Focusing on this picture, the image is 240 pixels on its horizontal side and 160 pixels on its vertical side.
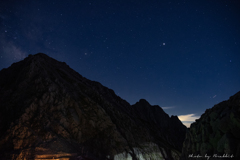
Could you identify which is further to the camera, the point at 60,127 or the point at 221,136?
the point at 60,127

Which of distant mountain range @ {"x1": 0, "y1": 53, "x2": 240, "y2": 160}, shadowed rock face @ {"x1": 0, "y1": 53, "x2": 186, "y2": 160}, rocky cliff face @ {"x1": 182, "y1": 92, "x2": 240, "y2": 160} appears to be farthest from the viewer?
shadowed rock face @ {"x1": 0, "y1": 53, "x2": 186, "y2": 160}

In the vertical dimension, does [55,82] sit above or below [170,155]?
above

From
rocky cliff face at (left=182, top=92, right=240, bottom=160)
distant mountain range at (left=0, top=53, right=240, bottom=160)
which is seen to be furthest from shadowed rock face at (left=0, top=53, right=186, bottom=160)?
rocky cliff face at (left=182, top=92, right=240, bottom=160)

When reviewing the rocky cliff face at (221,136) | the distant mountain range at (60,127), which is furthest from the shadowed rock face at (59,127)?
the rocky cliff face at (221,136)

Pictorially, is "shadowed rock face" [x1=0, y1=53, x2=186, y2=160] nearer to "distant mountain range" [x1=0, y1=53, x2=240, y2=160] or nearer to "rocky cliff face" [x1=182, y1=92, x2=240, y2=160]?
"distant mountain range" [x1=0, y1=53, x2=240, y2=160]

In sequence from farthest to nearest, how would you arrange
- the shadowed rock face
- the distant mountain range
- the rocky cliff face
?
the shadowed rock face
the distant mountain range
the rocky cliff face

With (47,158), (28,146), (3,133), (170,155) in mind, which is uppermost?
(3,133)

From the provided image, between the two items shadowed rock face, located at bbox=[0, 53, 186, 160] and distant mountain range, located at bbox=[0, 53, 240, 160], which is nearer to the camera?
distant mountain range, located at bbox=[0, 53, 240, 160]

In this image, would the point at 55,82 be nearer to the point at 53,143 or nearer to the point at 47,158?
the point at 53,143

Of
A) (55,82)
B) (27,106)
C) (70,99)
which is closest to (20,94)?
(27,106)

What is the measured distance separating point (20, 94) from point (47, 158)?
26283 mm

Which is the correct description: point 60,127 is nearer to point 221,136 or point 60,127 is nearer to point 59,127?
point 59,127

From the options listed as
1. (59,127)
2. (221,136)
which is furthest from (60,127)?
(221,136)

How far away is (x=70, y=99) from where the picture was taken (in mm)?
50562
